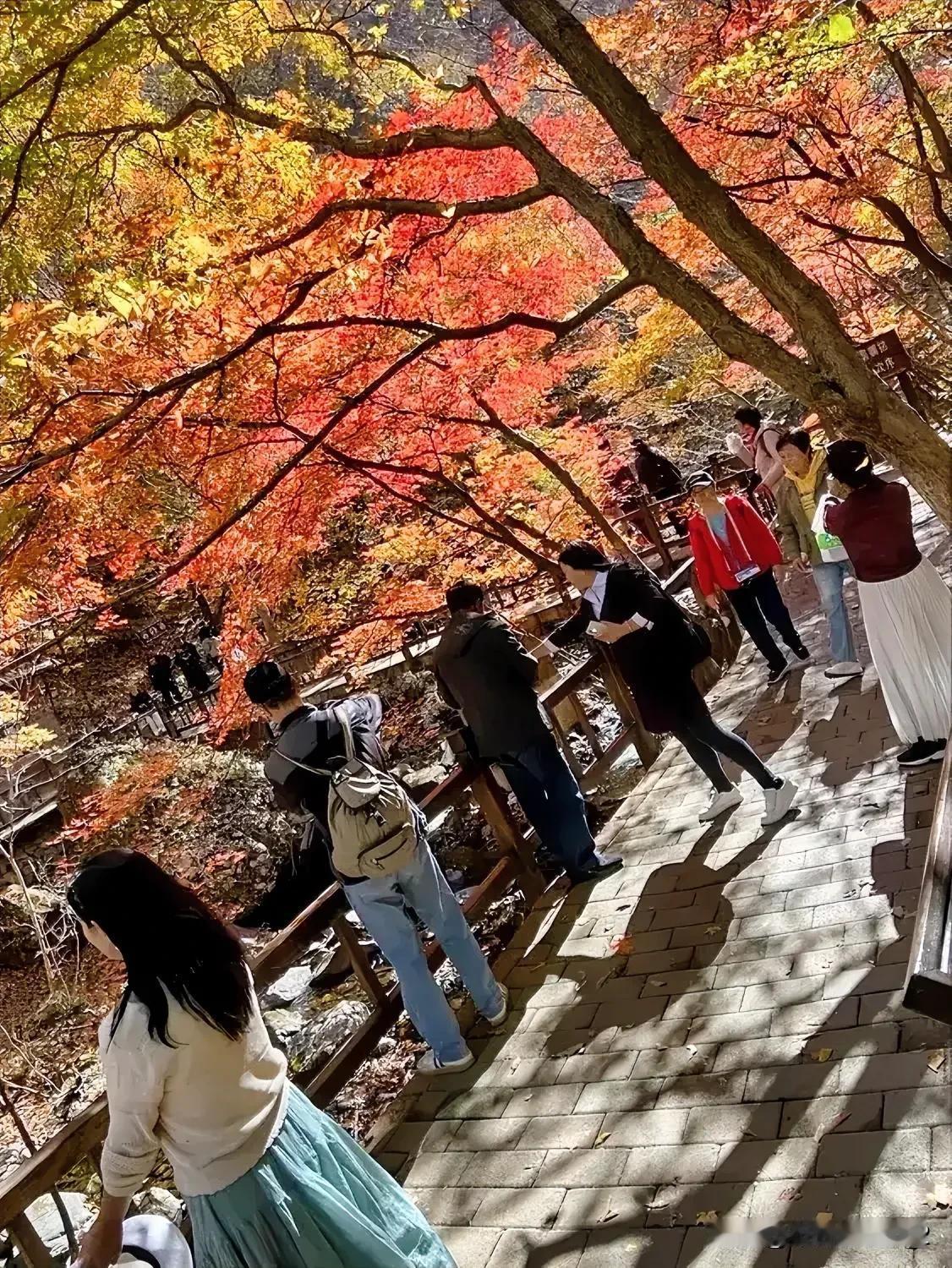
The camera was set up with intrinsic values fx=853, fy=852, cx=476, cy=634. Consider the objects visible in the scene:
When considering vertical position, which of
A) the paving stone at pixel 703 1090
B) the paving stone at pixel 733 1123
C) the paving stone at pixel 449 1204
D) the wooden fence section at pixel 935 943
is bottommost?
the paving stone at pixel 733 1123

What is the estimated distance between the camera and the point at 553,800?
5520 mm

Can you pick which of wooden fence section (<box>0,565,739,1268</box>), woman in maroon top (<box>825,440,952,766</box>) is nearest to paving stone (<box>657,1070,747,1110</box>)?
wooden fence section (<box>0,565,739,1268</box>)

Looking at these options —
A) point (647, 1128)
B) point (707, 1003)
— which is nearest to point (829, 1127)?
point (647, 1128)

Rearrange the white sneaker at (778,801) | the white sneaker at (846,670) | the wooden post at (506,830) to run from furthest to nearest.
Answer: the white sneaker at (846,670)
the wooden post at (506,830)
the white sneaker at (778,801)

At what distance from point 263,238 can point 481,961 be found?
5.13 m

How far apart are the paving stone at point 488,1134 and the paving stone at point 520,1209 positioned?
0.83ft

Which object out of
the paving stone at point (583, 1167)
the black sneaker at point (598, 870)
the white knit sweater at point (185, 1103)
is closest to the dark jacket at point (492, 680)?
the black sneaker at point (598, 870)

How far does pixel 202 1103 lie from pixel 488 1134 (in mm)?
2058

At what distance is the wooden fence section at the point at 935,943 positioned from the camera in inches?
67.4

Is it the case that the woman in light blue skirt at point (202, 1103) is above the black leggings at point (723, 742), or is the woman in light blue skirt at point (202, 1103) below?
above

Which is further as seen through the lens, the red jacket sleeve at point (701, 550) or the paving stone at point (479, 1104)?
the red jacket sleeve at point (701, 550)

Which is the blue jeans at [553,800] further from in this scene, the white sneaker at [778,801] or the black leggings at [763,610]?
the black leggings at [763,610]

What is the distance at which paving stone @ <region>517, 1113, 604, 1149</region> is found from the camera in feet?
11.5

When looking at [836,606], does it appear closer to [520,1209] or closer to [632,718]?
[632,718]
